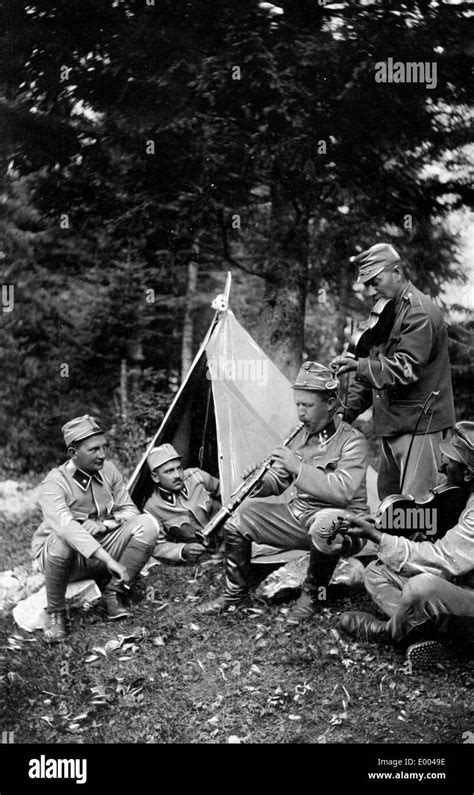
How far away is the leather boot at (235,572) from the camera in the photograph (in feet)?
20.1

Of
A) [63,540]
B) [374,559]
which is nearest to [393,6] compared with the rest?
[374,559]

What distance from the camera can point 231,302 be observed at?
7.99 meters

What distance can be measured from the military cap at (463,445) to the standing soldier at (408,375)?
2.77 feet

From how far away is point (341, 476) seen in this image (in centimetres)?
605

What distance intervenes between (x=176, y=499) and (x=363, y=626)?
190 centimetres

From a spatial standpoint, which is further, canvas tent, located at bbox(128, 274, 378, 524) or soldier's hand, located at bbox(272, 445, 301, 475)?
canvas tent, located at bbox(128, 274, 378, 524)

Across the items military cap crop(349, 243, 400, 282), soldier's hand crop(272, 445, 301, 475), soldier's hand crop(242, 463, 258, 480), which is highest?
military cap crop(349, 243, 400, 282)

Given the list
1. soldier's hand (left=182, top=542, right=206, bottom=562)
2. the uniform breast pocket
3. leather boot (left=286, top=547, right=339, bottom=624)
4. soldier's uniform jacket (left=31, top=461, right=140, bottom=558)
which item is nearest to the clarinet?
soldier's hand (left=182, top=542, right=206, bottom=562)

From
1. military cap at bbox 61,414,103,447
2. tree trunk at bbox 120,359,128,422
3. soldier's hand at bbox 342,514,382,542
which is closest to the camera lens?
soldier's hand at bbox 342,514,382,542

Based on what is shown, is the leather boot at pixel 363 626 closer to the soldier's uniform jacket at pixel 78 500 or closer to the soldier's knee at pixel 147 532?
the soldier's knee at pixel 147 532

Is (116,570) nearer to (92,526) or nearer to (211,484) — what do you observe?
(92,526)

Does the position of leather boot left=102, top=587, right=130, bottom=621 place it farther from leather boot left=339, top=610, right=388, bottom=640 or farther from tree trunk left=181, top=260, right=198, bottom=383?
tree trunk left=181, top=260, right=198, bottom=383

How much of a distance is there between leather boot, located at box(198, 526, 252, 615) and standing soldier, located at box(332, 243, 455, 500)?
1.12 m

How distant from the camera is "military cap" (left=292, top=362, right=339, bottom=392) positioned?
6.09 meters
